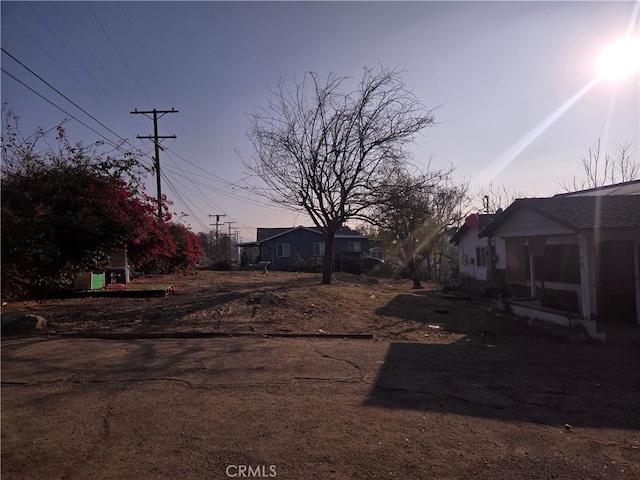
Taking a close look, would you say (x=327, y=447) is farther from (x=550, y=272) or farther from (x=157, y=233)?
(x=157, y=233)

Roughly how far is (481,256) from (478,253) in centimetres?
44

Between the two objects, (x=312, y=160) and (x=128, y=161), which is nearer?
(x=128, y=161)

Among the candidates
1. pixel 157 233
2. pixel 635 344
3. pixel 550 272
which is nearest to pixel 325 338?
pixel 635 344

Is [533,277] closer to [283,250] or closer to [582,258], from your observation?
[582,258]

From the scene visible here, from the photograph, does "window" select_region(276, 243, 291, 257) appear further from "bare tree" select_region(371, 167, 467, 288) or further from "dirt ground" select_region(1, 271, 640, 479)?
"dirt ground" select_region(1, 271, 640, 479)

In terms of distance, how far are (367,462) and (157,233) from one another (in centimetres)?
1350

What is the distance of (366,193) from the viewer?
57.9 feet

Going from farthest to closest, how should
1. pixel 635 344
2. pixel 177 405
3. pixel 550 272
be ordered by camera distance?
pixel 550 272 → pixel 635 344 → pixel 177 405

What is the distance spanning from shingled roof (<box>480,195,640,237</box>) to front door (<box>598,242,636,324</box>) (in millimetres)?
798

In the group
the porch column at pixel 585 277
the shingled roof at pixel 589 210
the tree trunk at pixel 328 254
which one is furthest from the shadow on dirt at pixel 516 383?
the tree trunk at pixel 328 254

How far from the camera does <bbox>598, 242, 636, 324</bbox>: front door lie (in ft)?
36.9

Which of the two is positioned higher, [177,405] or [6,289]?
[6,289]

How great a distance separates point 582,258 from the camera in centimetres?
1067

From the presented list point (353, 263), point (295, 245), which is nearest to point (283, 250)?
point (295, 245)
